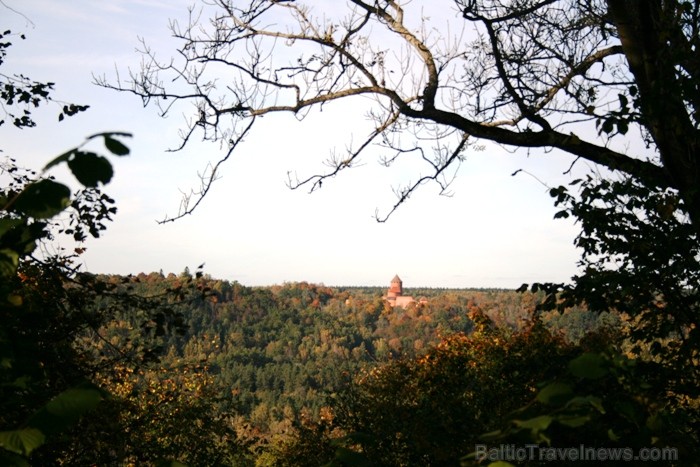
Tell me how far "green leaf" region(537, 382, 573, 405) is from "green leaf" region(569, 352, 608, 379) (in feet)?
0.13

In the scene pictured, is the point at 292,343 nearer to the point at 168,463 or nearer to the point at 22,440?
the point at 168,463

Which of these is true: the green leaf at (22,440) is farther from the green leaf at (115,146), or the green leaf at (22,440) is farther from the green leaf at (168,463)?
the green leaf at (115,146)

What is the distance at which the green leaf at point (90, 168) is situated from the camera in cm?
131

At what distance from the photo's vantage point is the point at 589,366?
1396 mm

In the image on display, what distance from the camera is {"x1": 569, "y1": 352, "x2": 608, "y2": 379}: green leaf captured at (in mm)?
1372

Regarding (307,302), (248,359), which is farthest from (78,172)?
(307,302)

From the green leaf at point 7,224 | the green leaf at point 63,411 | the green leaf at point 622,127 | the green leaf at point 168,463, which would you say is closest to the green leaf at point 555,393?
Answer: the green leaf at point 168,463

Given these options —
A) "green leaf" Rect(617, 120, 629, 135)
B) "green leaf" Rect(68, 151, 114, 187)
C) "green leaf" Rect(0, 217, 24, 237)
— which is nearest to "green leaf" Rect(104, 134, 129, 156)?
"green leaf" Rect(68, 151, 114, 187)

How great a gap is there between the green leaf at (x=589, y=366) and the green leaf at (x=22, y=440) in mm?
1007

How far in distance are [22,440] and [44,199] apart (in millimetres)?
462

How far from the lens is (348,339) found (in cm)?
10238

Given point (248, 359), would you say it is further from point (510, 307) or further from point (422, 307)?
point (510, 307)

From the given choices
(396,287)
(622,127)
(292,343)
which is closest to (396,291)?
(396,287)

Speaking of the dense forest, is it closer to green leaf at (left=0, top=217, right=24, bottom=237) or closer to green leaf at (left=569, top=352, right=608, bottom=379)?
green leaf at (left=0, top=217, right=24, bottom=237)
